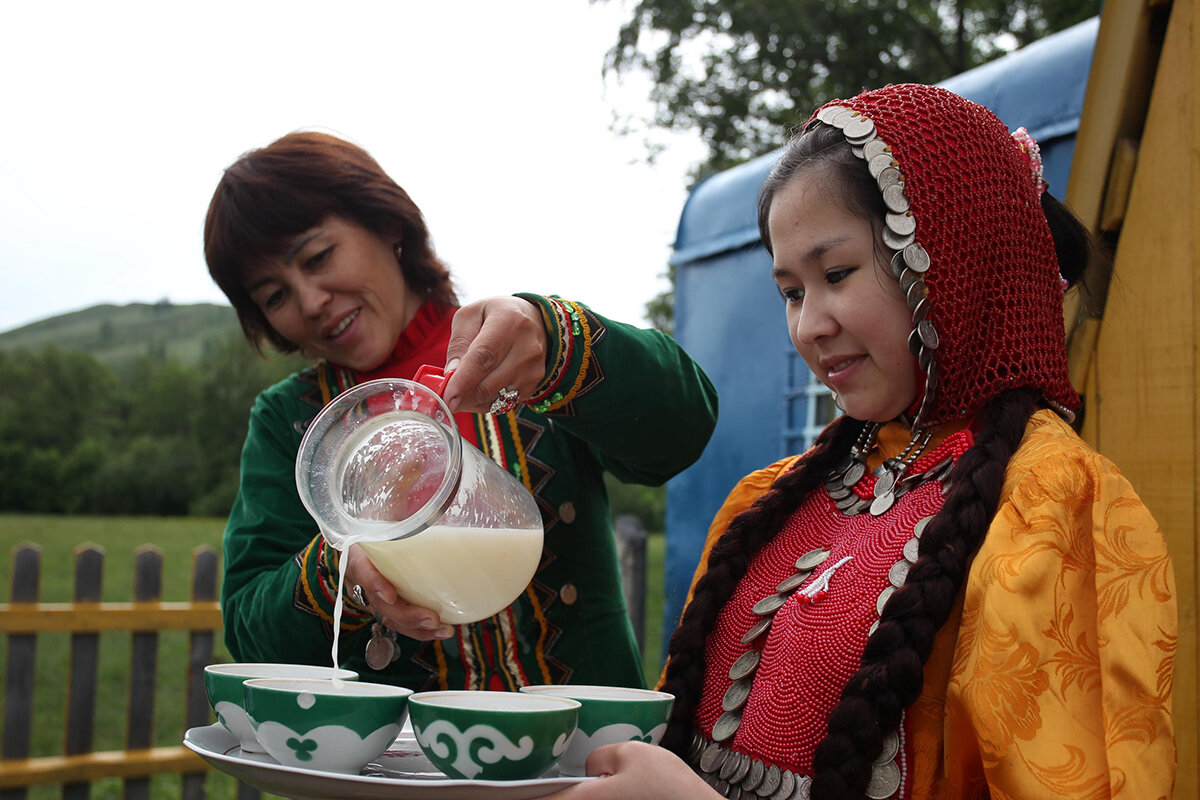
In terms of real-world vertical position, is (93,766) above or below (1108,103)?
below

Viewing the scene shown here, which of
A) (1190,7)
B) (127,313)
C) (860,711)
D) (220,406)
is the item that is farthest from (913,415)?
(127,313)

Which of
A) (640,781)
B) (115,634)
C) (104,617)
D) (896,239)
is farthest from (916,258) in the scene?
(115,634)

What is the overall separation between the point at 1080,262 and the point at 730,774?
41.4 inches

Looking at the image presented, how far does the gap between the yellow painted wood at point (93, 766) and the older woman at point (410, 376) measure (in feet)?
11.2

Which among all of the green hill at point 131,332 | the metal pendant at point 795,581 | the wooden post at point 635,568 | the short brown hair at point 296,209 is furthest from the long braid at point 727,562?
the green hill at point 131,332

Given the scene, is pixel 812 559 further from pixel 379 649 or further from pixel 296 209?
pixel 296 209

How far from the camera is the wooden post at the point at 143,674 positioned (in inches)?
202

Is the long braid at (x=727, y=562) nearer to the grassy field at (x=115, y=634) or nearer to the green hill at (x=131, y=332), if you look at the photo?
the grassy field at (x=115, y=634)

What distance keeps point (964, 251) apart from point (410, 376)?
1.32 m

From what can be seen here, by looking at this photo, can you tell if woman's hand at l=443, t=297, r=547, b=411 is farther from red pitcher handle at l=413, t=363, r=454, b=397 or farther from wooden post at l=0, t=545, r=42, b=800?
wooden post at l=0, t=545, r=42, b=800

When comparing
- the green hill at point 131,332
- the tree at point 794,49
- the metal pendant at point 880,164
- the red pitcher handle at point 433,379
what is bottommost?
the green hill at point 131,332

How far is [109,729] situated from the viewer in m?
7.76

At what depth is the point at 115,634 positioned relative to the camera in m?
11.9

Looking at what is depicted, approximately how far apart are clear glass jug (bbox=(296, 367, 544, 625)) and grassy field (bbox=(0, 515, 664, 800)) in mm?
5058
